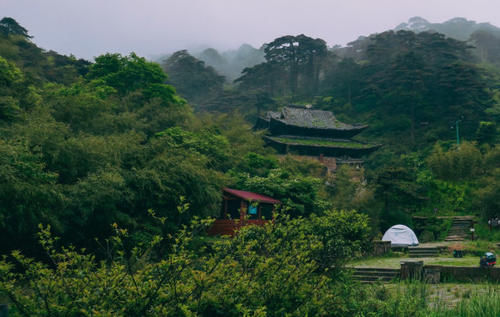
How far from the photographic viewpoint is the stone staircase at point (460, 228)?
71.3 feet

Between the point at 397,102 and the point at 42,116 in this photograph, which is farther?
the point at 397,102

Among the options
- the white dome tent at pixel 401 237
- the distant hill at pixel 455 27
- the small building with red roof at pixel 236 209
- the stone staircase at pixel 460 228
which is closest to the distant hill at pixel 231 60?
the distant hill at pixel 455 27

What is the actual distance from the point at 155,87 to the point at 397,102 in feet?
83.3

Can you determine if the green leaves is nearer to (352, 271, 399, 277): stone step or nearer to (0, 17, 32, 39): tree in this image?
(352, 271, 399, 277): stone step

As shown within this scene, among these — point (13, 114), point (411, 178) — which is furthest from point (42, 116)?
point (411, 178)

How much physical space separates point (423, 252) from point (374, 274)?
6.01 metres

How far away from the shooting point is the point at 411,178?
23.1 m

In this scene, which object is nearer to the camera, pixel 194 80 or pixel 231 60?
pixel 194 80

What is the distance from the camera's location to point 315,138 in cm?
3347

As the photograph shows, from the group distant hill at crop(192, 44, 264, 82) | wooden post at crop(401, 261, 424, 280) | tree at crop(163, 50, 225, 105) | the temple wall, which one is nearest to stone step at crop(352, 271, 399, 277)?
wooden post at crop(401, 261, 424, 280)

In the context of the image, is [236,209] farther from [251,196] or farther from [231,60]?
[231,60]

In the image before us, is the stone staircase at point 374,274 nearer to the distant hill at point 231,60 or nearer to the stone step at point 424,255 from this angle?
the stone step at point 424,255

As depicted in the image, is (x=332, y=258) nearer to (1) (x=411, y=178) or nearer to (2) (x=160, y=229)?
(2) (x=160, y=229)

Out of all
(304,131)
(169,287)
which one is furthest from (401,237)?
(169,287)
